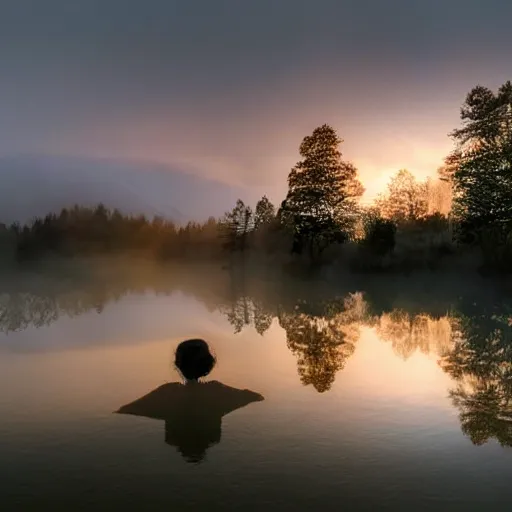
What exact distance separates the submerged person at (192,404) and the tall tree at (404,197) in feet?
317

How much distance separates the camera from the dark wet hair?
22391mm

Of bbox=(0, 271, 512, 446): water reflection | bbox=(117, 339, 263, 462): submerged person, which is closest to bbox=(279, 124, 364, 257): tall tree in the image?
bbox=(0, 271, 512, 446): water reflection

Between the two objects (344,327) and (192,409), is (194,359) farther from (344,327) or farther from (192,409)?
(344,327)

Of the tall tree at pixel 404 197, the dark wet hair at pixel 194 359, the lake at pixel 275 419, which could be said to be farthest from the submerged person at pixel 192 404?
the tall tree at pixel 404 197

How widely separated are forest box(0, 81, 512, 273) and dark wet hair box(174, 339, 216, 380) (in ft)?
161

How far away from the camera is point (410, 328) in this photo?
38719 millimetres

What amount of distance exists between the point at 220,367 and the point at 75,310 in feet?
96.6

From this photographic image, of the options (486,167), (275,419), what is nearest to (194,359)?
(275,419)

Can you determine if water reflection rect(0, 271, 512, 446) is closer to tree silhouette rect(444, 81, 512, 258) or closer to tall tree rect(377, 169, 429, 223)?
tree silhouette rect(444, 81, 512, 258)

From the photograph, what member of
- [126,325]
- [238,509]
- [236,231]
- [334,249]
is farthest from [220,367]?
[236,231]

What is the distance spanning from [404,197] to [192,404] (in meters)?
102

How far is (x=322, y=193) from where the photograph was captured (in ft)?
269

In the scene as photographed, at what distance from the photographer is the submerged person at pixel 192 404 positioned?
17.2 meters

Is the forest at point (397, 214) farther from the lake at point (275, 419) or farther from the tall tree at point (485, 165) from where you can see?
the lake at point (275, 419)
